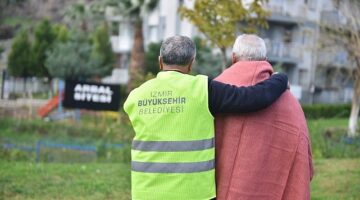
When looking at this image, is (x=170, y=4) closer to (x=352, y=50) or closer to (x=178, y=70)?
(x=352, y=50)

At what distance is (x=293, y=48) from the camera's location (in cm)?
3956

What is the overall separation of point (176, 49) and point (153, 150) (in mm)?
591

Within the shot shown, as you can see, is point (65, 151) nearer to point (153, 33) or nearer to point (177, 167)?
point (177, 167)

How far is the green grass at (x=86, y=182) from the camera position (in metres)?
7.50

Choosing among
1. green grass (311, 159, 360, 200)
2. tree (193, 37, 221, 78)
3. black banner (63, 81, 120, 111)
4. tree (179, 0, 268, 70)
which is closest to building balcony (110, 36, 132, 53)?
tree (193, 37, 221, 78)

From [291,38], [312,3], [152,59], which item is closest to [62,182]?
[152,59]

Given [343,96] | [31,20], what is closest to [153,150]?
[343,96]

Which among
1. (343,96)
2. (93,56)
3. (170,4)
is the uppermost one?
(170,4)

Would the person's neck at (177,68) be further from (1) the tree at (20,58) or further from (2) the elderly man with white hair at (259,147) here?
(1) the tree at (20,58)

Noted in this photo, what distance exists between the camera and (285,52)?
1533 inches

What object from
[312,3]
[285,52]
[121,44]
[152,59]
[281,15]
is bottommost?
[152,59]

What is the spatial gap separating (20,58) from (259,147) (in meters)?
36.1

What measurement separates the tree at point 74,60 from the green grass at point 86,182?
25240mm

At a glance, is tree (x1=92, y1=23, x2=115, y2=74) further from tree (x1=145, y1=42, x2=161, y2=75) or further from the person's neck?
the person's neck
